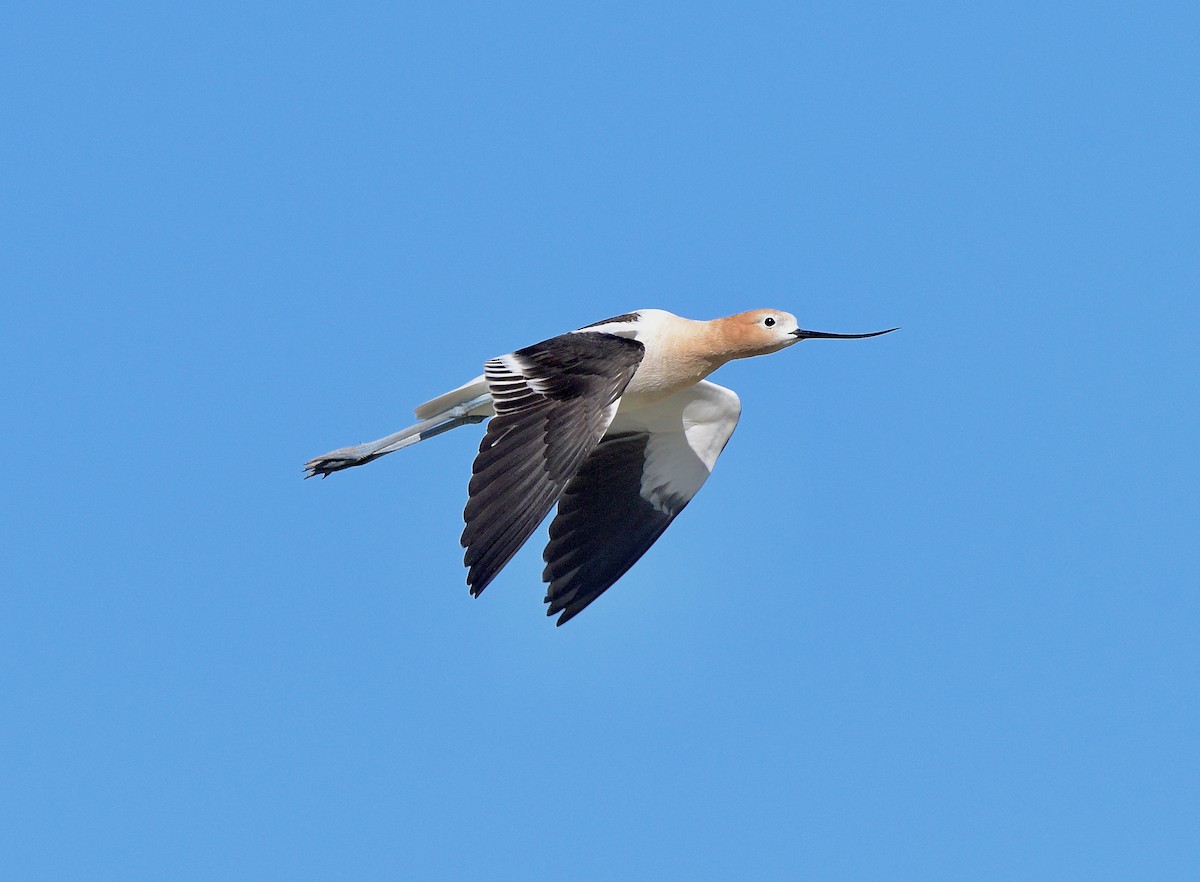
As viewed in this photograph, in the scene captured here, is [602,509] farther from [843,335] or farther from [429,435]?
[843,335]

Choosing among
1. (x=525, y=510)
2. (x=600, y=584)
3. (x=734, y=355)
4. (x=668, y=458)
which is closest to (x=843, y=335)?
(x=734, y=355)

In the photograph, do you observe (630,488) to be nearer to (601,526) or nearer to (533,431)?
(601,526)

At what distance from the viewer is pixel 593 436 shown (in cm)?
1076

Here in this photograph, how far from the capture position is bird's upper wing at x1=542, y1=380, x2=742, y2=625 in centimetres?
1282

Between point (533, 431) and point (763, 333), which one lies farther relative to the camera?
point (763, 333)

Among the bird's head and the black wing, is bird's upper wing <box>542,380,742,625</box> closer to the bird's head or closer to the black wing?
the black wing

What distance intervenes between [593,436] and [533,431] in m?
0.38

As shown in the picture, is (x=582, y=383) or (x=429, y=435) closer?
(x=582, y=383)

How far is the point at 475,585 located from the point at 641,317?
10.4ft

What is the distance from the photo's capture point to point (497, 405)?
1101 centimetres

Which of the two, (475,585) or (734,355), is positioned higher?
(734,355)

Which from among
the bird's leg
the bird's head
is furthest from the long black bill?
the bird's leg

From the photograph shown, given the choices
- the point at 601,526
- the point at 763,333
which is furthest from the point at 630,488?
the point at 763,333

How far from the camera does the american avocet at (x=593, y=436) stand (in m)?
10.5
